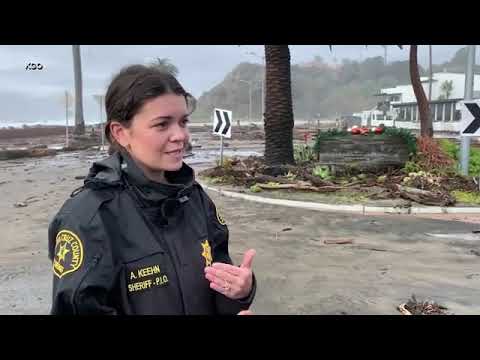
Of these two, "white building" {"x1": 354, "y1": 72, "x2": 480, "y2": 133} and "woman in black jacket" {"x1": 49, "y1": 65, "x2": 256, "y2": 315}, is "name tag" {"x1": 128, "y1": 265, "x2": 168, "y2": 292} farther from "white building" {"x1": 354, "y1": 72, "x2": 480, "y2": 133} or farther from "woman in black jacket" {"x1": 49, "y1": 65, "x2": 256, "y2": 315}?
"white building" {"x1": 354, "y1": 72, "x2": 480, "y2": 133}

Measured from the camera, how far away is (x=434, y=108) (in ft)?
187

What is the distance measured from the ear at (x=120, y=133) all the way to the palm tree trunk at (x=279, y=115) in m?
10.9

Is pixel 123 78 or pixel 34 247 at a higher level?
pixel 123 78

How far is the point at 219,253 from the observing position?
1.91 metres

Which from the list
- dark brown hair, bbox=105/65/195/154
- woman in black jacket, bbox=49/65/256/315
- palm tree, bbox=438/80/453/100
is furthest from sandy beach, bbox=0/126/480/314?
palm tree, bbox=438/80/453/100

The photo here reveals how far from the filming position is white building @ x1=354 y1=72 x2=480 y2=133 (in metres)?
51.3

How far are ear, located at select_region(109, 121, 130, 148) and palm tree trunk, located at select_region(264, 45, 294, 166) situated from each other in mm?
10880

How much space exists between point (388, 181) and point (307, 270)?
19.8ft

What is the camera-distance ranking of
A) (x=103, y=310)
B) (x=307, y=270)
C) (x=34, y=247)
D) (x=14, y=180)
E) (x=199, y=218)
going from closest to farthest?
(x=103, y=310) < (x=199, y=218) < (x=307, y=270) < (x=34, y=247) < (x=14, y=180)

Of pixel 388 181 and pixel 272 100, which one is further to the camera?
pixel 272 100

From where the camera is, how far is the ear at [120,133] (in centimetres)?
167

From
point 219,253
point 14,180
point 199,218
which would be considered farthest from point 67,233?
point 14,180

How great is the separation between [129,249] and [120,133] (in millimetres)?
429
